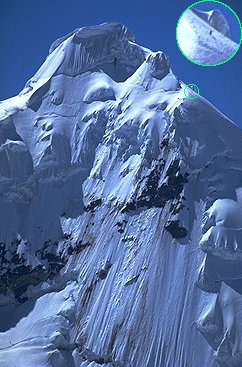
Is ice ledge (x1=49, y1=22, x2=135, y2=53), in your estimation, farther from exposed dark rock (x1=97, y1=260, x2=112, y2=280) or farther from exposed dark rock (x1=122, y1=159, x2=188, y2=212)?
exposed dark rock (x1=97, y1=260, x2=112, y2=280)

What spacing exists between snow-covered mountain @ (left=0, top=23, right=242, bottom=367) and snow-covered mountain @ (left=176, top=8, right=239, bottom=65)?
52.8 feet

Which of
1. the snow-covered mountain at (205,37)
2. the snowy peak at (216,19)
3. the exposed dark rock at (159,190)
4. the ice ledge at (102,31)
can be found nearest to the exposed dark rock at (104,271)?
the exposed dark rock at (159,190)

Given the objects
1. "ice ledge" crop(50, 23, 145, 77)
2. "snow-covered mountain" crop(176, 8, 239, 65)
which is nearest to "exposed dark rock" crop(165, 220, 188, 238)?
"snow-covered mountain" crop(176, 8, 239, 65)

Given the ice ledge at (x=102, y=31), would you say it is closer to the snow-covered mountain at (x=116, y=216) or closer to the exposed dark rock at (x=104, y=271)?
the snow-covered mountain at (x=116, y=216)

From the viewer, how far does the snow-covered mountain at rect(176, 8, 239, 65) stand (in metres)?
59.4

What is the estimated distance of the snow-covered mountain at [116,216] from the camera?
6205 cm

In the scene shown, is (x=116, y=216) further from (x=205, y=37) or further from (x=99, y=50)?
(x=99, y=50)

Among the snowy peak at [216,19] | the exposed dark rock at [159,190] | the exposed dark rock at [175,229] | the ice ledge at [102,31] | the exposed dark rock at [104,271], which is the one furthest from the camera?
the ice ledge at [102,31]

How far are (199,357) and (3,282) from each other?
2299 cm

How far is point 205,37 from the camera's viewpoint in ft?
202

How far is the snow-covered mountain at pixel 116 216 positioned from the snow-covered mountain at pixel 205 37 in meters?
16.1

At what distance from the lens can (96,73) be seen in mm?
87812

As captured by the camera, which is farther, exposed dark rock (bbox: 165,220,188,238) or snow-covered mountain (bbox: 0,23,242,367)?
exposed dark rock (bbox: 165,220,188,238)

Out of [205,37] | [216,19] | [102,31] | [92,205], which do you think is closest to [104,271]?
[92,205]
